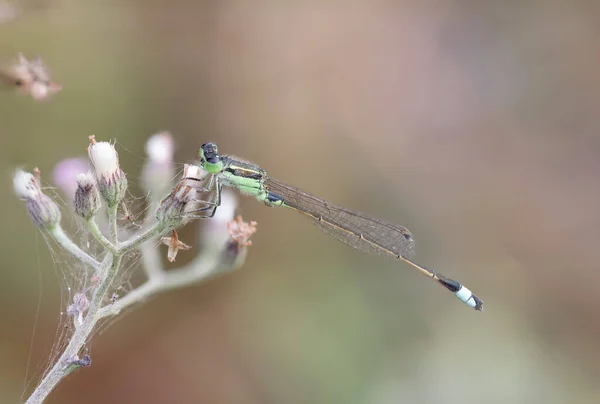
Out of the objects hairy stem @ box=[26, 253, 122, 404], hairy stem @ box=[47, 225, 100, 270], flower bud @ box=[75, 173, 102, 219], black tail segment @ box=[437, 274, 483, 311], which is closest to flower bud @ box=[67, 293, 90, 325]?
hairy stem @ box=[26, 253, 122, 404]

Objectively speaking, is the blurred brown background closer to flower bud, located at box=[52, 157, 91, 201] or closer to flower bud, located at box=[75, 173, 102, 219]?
flower bud, located at box=[52, 157, 91, 201]

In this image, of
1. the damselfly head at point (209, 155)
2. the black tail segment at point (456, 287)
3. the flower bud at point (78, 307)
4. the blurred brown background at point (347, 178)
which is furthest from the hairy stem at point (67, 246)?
the black tail segment at point (456, 287)

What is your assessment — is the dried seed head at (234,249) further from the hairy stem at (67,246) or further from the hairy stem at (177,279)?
the hairy stem at (67,246)

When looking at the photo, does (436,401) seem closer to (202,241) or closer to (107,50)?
(202,241)

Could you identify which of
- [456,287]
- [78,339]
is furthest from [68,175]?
[456,287]

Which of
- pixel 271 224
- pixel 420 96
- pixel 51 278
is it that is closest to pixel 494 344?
pixel 271 224
